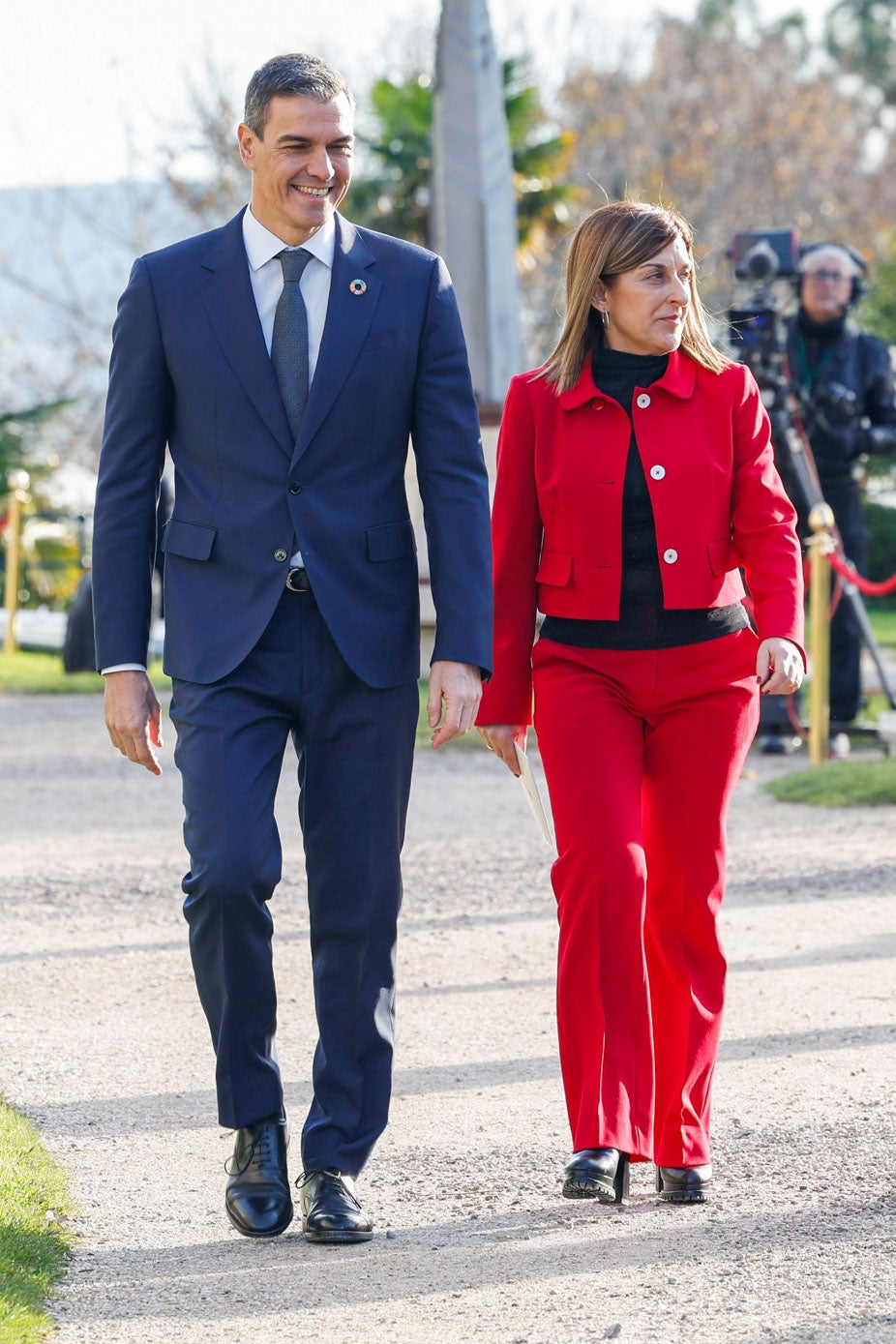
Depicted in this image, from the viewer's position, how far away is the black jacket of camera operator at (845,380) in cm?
1038

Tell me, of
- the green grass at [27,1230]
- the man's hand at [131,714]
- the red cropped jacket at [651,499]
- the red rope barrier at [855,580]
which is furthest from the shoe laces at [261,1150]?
the red rope barrier at [855,580]

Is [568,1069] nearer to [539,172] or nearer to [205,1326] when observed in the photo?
[205,1326]

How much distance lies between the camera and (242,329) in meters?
A: 3.61

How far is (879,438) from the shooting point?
10.4m

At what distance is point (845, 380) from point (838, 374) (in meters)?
0.05

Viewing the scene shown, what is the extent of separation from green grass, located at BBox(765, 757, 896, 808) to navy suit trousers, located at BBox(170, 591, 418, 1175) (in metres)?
5.60

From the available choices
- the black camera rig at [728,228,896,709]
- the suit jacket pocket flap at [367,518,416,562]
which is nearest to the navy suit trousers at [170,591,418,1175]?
the suit jacket pocket flap at [367,518,416,562]

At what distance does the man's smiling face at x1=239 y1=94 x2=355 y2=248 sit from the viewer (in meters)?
3.51

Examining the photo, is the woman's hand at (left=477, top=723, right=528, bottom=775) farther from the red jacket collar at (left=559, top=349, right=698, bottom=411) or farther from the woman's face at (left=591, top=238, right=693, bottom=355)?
the woman's face at (left=591, top=238, right=693, bottom=355)

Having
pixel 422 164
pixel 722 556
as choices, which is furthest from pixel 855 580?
pixel 422 164

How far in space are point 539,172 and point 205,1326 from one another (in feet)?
76.6

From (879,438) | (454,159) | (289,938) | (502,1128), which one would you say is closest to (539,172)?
(454,159)

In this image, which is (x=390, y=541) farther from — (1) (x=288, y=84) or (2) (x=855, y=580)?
(2) (x=855, y=580)

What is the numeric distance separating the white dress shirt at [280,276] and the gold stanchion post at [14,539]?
1374 cm
